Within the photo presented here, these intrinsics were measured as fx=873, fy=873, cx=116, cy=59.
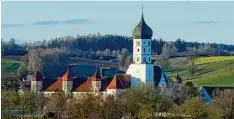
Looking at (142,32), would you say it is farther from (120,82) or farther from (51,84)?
(51,84)

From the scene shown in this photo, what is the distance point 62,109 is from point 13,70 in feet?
185

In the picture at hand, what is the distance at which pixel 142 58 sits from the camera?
74.1 m

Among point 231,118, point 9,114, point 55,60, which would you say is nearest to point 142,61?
point 231,118

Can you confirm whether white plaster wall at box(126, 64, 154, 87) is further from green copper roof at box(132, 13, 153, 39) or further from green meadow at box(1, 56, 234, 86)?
green meadow at box(1, 56, 234, 86)

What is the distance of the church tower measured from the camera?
73.4 metres

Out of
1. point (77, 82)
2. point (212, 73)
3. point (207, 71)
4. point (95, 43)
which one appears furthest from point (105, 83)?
point (95, 43)

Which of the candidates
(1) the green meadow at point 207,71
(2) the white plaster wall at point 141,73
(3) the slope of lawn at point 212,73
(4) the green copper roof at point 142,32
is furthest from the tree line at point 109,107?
(1) the green meadow at point 207,71

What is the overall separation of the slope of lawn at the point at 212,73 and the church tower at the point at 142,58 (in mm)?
22812

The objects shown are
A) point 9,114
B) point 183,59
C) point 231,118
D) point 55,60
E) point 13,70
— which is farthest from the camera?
point 183,59

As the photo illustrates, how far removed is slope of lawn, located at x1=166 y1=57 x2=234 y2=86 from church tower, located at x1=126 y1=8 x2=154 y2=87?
22.8 m

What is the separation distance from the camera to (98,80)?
2886 inches

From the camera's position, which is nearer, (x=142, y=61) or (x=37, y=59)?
(x=142, y=61)

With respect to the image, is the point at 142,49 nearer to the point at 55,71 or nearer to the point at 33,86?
the point at 33,86

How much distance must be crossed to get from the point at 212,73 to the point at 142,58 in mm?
34649
